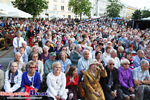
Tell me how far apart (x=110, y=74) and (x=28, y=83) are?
2.39 meters

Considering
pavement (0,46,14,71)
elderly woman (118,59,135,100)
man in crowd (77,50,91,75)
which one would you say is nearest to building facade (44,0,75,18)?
pavement (0,46,14,71)

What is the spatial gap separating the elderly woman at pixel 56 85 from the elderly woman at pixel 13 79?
0.86 m

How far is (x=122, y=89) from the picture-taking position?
3.97 metres

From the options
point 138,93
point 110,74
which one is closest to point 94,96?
point 110,74

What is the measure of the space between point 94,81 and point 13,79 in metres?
2.29

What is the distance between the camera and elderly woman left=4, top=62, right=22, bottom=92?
3.64 m

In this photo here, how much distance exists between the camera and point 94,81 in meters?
3.75

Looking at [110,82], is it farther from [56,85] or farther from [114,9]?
[114,9]

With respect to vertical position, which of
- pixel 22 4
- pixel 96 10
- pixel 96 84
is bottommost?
pixel 96 84

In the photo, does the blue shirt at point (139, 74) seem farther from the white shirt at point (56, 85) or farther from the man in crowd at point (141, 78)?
the white shirt at point (56, 85)

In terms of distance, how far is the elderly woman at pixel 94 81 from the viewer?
12.0ft

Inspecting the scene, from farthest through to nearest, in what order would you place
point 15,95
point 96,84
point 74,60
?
point 74,60 < point 96,84 < point 15,95

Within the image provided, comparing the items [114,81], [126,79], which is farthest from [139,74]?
[114,81]

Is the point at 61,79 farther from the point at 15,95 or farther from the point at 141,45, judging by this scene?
the point at 141,45
